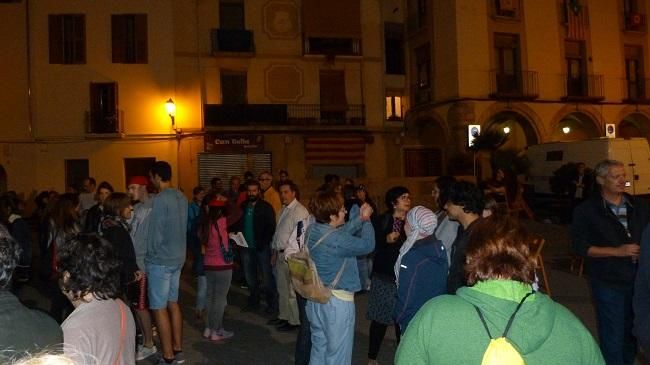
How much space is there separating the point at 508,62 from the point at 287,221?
20.3 meters

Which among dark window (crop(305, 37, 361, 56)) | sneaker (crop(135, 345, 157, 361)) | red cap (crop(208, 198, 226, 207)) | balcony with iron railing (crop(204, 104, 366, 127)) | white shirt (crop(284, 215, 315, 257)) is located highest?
dark window (crop(305, 37, 361, 56))

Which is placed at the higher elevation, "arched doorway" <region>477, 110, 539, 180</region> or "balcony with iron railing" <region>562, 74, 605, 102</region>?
"balcony with iron railing" <region>562, 74, 605, 102</region>

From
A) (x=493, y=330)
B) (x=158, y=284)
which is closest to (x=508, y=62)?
(x=158, y=284)

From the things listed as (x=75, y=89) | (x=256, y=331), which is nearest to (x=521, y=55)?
(x=75, y=89)

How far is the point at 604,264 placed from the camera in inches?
191

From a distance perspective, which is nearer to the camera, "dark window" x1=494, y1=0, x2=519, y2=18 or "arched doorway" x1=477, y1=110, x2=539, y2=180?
"arched doorway" x1=477, y1=110, x2=539, y2=180

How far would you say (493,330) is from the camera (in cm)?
206

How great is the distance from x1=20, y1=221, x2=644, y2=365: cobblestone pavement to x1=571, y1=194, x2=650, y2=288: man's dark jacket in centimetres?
229

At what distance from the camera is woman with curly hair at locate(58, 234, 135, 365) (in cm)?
266

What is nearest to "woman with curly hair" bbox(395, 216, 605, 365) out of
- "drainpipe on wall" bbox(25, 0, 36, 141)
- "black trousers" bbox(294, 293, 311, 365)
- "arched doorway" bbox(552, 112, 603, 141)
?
"black trousers" bbox(294, 293, 311, 365)

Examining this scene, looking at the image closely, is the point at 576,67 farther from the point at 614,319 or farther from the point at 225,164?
the point at 614,319

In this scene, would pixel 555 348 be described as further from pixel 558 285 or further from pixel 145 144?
pixel 145 144

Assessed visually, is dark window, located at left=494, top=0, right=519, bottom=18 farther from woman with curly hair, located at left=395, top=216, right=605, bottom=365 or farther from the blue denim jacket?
woman with curly hair, located at left=395, top=216, right=605, bottom=365

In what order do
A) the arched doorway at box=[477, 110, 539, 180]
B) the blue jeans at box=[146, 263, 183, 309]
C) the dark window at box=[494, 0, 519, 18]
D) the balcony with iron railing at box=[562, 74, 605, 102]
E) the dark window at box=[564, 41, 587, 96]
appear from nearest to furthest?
the blue jeans at box=[146, 263, 183, 309] → the arched doorway at box=[477, 110, 539, 180] → the dark window at box=[494, 0, 519, 18] → the balcony with iron railing at box=[562, 74, 605, 102] → the dark window at box=[564, 41, 587, 96]
